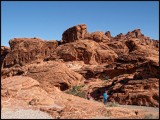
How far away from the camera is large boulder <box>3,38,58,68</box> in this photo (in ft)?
172

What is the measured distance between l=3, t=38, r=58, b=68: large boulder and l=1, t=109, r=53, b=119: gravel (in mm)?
38801

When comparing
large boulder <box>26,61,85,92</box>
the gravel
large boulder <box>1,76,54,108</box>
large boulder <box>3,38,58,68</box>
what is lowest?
the gravel

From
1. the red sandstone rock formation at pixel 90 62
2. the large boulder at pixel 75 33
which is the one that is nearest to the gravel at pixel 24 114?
the red sandstone rock formation at pixel 90 62

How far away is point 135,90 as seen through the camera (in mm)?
19219

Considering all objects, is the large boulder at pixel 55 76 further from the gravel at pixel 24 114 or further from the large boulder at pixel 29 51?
the large boulder at pixel 29 51

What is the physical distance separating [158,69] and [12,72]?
799 inches

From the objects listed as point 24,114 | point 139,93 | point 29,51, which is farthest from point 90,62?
point 24,114

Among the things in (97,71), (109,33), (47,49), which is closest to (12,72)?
(97,71)

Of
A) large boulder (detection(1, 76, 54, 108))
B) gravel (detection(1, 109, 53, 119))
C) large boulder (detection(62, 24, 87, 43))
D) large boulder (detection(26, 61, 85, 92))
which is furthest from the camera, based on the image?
large boulder (detection(62, 24, 87, 43))

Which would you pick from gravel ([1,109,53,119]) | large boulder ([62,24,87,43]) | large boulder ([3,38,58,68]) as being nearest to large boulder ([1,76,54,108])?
gravel ([1,109,53,119])

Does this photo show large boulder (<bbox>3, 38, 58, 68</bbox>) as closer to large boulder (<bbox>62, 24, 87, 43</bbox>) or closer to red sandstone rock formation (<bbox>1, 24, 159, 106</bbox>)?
red sandstone rock formation (<bbox>1, 24, 159, 106</bbox>)

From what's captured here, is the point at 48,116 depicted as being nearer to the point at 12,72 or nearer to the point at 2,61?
the point at 12,72

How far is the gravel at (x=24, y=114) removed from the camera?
37.3ft

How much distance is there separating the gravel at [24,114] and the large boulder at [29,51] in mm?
38801
